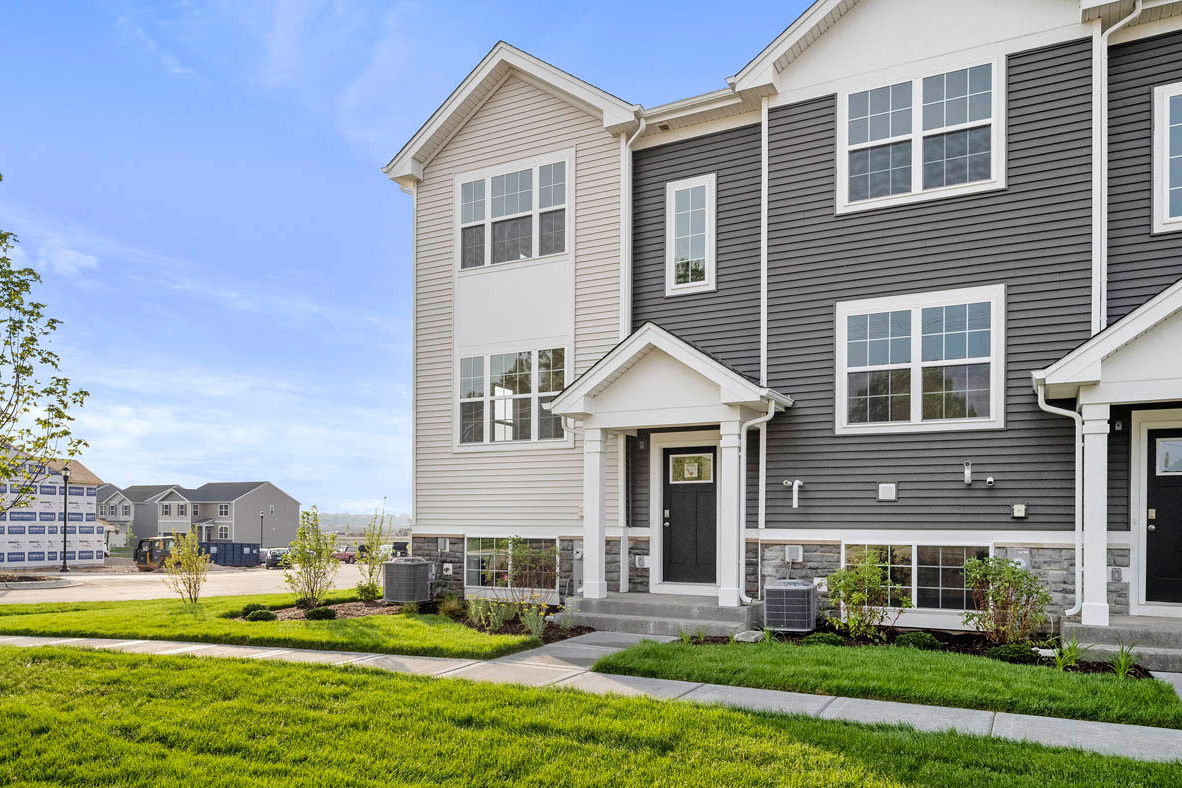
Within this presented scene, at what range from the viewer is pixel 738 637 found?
9242mm

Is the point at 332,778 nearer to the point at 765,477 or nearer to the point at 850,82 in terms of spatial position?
the point at 765,477

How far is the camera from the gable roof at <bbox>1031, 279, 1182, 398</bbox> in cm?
837

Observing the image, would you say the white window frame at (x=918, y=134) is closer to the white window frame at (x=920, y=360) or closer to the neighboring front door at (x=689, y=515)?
the white window frame at (x=920, y=360)

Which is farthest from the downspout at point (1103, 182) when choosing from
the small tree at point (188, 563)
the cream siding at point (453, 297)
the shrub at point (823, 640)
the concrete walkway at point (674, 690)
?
the small tree at point (188, 563)

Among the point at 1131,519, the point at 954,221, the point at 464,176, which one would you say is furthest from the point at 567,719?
the point at 464,176

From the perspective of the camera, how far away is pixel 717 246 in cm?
1199

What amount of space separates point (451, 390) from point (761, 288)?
5613 mm

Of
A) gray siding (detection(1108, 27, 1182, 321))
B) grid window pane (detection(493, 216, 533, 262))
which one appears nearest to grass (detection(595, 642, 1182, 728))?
gray siding (detection(1108, 27, 1182, 321))

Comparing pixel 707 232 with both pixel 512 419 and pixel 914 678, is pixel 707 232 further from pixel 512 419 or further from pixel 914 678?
pixel 914 678

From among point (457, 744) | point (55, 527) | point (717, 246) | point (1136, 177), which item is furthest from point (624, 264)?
point (55, 527)

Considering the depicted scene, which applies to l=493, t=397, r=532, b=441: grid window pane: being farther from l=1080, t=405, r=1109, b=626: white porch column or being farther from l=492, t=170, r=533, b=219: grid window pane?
l=1080, t=405, r=1109, b=626: white porch column

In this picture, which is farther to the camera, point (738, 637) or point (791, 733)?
point (738, 637)

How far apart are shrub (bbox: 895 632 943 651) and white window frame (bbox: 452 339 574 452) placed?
5.59m

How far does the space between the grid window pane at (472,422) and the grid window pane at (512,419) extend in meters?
0.26
